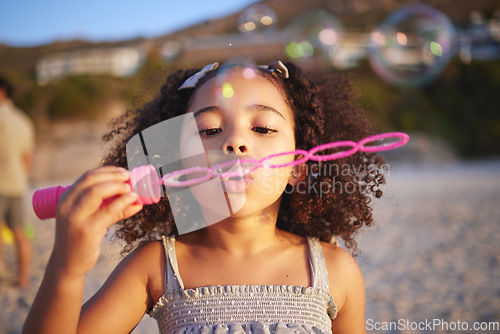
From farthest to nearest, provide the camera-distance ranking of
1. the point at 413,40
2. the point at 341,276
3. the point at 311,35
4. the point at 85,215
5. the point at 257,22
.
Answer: the point at 311,35
the point at 413,40
the point at 257,22
the point at 341,276
the point at 85,215

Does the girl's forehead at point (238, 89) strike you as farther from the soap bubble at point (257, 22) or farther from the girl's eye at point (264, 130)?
the soap bubble at point (257, 22)

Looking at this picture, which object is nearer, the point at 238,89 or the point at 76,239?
the point at 76,239

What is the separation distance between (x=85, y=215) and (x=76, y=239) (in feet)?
0.21

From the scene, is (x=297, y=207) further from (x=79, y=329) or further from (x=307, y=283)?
(x=79, y=329)

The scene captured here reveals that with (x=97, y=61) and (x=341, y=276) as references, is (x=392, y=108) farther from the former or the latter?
(x=97, y=61)

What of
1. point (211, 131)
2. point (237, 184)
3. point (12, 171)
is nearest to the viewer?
point (237, 184)

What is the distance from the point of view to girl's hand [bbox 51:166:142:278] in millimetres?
990

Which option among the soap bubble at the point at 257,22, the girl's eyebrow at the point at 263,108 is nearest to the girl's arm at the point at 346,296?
the girl's eyebrow at the point at 263,108

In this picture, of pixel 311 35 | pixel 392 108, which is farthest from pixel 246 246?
pixel 392 108

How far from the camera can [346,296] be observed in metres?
1.51

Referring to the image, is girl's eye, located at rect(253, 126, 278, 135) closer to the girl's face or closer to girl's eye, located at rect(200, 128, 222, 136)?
the girl's face

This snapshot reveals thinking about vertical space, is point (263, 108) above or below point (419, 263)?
above

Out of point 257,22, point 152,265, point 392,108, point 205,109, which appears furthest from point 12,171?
point 392,108

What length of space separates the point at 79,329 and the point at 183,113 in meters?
0.83
